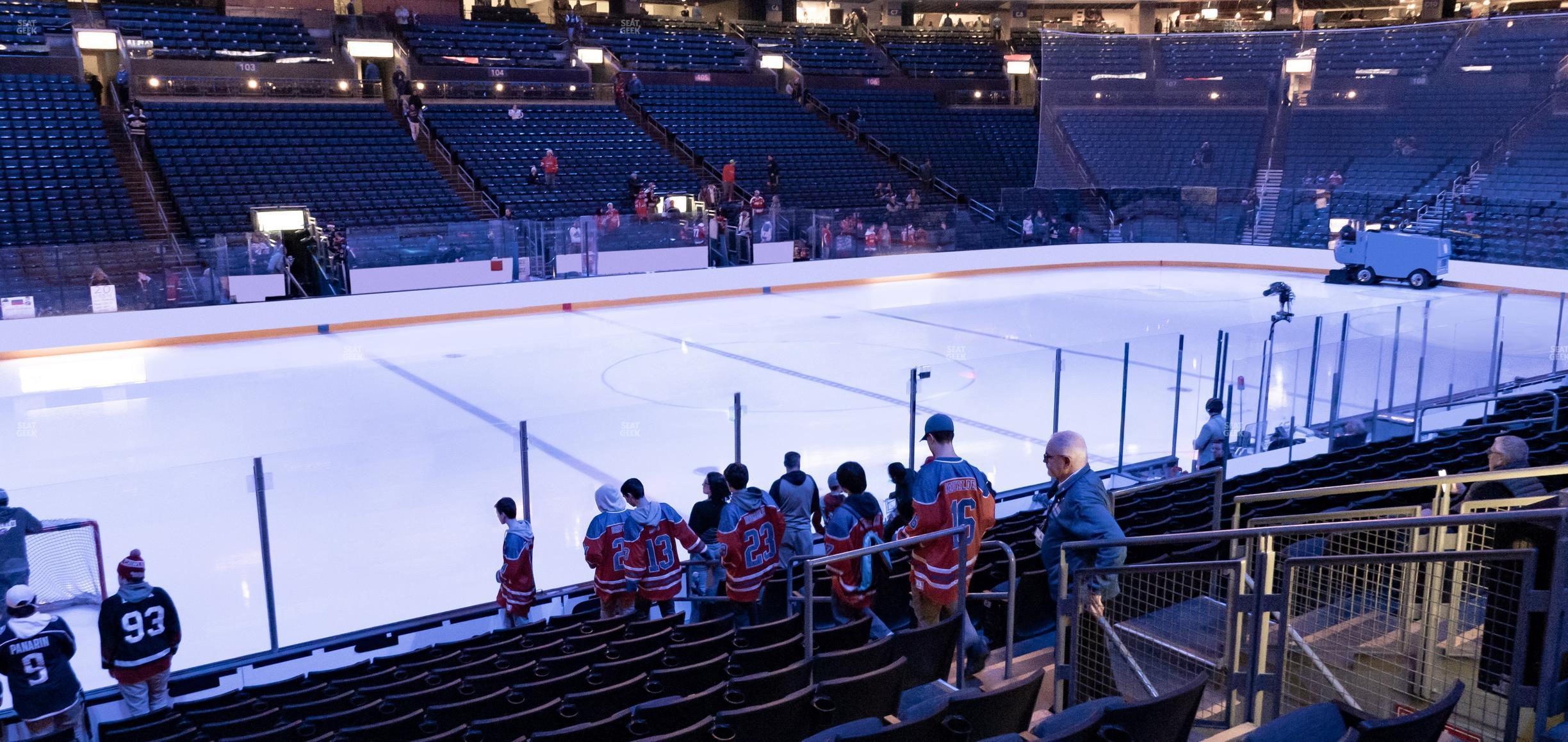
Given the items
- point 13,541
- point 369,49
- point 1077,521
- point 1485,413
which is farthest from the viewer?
point 369,49

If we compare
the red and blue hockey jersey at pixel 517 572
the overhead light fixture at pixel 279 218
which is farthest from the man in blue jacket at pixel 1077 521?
the overhead light fixture at pixel 279 218

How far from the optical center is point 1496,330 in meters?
12.3

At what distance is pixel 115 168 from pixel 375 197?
4584 millimetres

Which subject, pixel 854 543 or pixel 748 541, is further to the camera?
pixel 748 541

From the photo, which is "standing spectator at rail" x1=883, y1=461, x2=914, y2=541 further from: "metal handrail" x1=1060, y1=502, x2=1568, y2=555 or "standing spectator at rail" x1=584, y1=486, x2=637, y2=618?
"metal handrail" x1=1060, y1=502, x2=1568, y2=555

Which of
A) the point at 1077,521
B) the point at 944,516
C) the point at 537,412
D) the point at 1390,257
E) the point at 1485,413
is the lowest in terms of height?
the point at 537,412

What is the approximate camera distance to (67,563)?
23.8 ft

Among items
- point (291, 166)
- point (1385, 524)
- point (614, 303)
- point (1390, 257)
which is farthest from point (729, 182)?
point (1385, 524)

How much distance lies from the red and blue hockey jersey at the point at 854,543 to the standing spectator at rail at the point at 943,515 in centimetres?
31

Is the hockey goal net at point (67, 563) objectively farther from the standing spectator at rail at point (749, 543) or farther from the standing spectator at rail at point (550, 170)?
the standing spectator at rail at point (550, 170)

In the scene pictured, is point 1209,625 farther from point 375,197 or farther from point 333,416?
point 375,197

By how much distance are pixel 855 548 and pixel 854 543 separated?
0.18 ft

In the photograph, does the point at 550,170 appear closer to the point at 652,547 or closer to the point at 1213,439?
the point at 1213,439

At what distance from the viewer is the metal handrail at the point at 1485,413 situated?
915 cm
